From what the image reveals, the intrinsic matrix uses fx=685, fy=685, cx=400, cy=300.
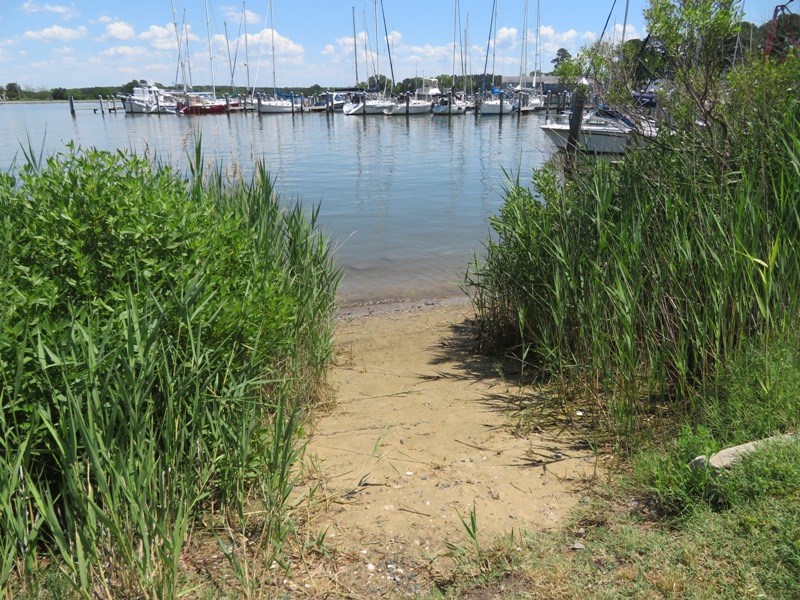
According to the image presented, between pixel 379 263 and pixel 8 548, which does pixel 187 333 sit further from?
pixel 379 263

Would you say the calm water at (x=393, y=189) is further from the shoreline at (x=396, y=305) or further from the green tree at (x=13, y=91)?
the green tree at (x=13, y=91)

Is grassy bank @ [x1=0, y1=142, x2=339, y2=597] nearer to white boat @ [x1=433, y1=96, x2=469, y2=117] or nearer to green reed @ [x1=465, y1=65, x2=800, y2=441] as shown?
green reed @ [x1=465, y1=65, x2=800, y2=441]

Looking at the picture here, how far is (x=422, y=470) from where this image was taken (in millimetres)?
4191

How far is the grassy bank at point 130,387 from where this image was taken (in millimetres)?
2857

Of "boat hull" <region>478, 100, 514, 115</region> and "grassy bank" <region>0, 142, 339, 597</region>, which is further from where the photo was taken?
"boat hull" <region>478, 100, 514, 115</region>

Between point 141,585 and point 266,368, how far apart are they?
1622 mm

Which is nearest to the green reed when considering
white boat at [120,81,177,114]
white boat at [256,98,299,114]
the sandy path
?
the sandy path

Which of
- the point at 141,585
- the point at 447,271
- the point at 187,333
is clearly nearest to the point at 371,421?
the point at 187,333

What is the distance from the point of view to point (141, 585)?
9.19 feet

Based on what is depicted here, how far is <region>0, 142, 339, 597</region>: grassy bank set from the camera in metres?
2.86

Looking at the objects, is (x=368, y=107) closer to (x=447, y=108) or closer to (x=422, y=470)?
(x=447, y=108)

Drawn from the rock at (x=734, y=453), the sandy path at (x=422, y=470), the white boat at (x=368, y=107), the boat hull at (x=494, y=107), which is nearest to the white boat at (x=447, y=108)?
the boat hull at (x=494, y=107)

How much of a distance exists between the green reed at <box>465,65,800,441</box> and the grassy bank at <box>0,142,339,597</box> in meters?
2.13

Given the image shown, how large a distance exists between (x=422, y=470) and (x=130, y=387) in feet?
6.12
